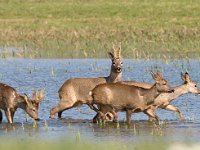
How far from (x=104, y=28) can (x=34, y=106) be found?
26.6 meters

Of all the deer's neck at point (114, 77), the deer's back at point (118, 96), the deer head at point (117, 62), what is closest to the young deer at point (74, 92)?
the deer head at point (117, 62)

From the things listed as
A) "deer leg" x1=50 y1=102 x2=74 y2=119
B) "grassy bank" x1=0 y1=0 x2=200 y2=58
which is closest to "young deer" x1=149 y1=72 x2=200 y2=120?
"deer leg" x1=50 y1=102 x2=74 y2=119

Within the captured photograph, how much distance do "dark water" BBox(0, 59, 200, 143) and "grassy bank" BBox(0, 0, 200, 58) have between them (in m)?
2.61

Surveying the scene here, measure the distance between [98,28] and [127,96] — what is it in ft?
88.7

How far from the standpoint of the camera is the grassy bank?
3634 cm

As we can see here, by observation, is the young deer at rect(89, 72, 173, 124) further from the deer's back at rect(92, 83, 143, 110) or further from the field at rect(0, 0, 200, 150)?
the field at rect(0, 0, 200, 150)

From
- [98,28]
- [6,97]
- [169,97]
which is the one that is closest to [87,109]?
[169,97]

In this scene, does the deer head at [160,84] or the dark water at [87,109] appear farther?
the deer head at [160,84]

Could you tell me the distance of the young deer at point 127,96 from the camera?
18.5 metres

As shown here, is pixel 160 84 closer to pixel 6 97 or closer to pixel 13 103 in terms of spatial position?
pixel 13 103

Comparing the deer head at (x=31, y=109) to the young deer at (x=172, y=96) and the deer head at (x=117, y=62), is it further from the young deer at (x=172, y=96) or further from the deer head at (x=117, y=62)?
the young deer at (x=172, y=96)

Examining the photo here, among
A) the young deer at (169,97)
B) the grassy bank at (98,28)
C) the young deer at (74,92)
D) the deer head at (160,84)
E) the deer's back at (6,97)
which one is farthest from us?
the grassy bank at (98,28)

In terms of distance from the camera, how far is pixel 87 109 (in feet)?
72.3

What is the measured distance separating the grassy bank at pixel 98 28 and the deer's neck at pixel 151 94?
14244mm
